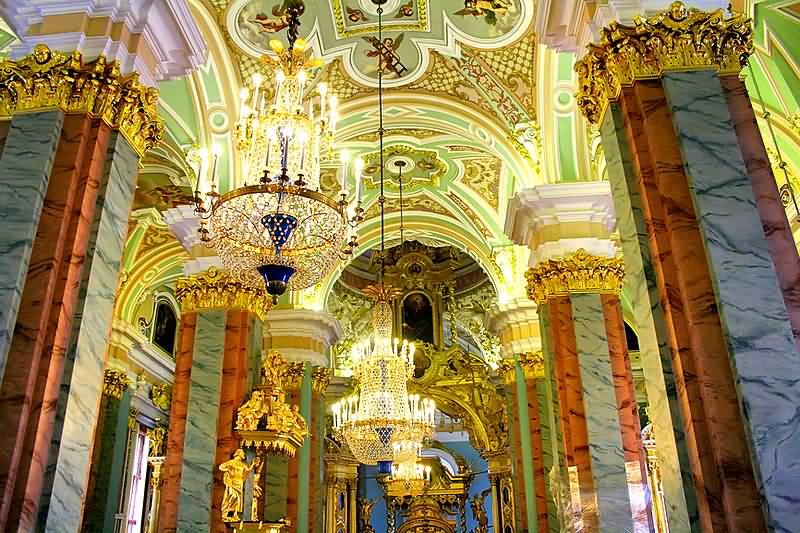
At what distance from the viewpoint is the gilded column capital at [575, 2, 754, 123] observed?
401 centimetres

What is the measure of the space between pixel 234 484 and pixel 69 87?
4.00 meters

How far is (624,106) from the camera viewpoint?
4.12 m

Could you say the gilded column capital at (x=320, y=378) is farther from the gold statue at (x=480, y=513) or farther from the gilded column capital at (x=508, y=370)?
the gold statue at (x=480, y=513)

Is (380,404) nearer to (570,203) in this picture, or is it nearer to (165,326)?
(570,203)

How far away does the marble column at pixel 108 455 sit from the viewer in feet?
36.8

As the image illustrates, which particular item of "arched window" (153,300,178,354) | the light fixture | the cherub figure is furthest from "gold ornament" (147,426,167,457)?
the cherub figure

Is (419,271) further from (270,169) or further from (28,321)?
(28,321)

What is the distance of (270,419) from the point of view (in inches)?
281

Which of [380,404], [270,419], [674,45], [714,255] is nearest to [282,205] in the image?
[674,45]

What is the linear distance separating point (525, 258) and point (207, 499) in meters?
6.68


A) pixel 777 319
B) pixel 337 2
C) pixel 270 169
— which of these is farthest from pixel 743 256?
pixel 337 2

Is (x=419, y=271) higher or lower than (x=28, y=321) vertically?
higher

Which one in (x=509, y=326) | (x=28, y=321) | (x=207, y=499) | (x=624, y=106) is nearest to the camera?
(x=28, y=321)

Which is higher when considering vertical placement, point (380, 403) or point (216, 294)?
point (216, 294)
